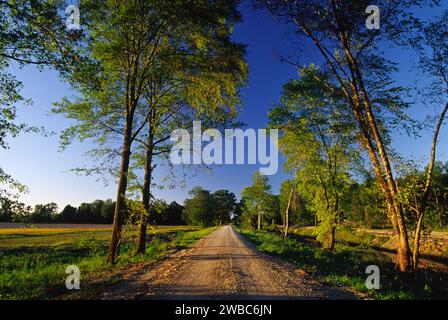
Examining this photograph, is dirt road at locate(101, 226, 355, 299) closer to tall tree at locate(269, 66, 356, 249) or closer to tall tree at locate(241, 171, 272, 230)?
tall tree at locate(269, 66, 356, 249)

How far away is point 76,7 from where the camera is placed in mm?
10320

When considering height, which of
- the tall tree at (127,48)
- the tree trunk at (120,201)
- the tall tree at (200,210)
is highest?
the tall tree at (127,48)

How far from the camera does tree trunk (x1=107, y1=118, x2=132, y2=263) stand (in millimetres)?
12016

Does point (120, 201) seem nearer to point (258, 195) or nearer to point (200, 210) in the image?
point (258, 195)

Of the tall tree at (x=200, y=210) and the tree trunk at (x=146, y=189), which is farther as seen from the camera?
the tall tree at (x=200, y=210)

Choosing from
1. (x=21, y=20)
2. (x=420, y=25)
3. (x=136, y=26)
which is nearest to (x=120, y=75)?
(x=136, y=26)

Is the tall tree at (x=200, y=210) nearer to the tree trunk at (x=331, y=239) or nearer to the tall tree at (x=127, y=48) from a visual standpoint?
the tree trunk at (x=331, y=239)

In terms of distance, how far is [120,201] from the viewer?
12.4 meters

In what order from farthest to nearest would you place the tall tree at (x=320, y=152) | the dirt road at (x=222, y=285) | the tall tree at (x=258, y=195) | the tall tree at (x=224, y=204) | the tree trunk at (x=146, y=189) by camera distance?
the tall tree at (x=224, y=204) < the tall tree at (x=258, y=195) < the tall tree at (x=320, y=152) < the tree trunk at (x=146, y=189) < the dirt road at (x=222, y=285)

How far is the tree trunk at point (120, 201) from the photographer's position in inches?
473

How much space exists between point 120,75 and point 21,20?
5.63 meters

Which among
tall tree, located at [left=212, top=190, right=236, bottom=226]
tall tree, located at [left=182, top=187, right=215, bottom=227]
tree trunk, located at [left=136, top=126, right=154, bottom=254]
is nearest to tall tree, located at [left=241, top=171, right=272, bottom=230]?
tall tree, located at [left=182, top=187, right=215, bottom=227]

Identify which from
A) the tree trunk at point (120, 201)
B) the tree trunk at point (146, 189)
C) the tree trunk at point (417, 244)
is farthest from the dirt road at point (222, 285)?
the tree trunk at point (417, 244)
